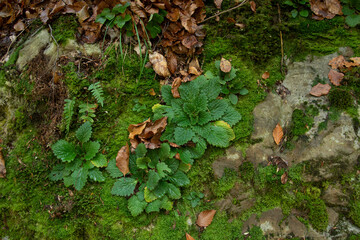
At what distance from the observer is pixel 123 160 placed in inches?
104

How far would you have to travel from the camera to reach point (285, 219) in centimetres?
268

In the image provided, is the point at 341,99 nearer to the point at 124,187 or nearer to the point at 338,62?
the point at 338,62

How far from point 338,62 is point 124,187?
316 centimetres

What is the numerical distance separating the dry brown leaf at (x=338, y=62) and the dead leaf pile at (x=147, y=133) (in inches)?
92.4

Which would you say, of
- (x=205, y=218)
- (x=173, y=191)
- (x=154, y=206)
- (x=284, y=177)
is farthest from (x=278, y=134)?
(x=154, y=206)

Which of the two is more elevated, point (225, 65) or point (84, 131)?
point (84, 131)

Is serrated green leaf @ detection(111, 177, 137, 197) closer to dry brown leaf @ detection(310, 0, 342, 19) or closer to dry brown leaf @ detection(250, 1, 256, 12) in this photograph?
dry brown leaf @ detection(250, 1, 256, 12)

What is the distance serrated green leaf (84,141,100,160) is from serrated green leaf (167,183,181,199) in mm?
932

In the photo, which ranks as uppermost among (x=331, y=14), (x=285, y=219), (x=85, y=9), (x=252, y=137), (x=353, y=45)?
(x=85, y=9)

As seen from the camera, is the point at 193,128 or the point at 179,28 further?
the point at 179,28

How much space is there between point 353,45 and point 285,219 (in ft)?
8.07

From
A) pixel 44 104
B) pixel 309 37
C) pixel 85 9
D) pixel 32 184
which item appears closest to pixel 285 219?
pixel 309 37

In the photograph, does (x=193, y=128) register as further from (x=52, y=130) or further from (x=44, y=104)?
(x=44, y=104)

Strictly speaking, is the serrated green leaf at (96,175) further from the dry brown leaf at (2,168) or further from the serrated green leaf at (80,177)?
the dry brown leaf at (2,168)
